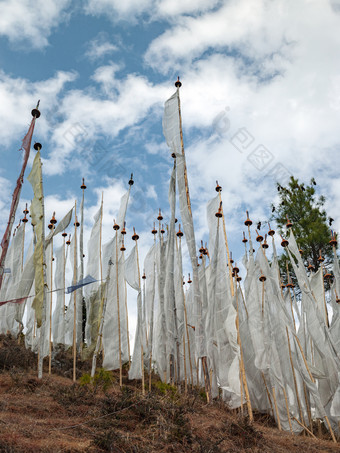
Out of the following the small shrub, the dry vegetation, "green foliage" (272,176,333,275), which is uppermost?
"green foliage" (272,176,333,275)

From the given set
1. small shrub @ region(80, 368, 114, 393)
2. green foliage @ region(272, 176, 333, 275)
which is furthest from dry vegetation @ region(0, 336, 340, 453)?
green foliage @ region(272, 176, 333, 275)

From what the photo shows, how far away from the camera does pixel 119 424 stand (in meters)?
4.74

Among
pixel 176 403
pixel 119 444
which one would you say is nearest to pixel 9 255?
pixel 176 403

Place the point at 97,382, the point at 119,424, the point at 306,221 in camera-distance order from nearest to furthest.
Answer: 1. the point at 119,424
2. the point at 97,382
3. the point at 306,221

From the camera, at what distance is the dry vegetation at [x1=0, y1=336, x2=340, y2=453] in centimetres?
395

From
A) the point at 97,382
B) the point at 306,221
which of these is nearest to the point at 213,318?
the point at 97,382

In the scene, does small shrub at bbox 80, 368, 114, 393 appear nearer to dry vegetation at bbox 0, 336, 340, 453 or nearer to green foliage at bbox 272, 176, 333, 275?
dry vegetation at bbox 0, 336, 340, 453

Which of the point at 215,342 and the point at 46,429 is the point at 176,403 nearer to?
the point at 46,429

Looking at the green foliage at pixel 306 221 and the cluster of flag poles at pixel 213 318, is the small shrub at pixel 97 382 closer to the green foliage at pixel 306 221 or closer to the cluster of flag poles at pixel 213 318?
the cluster of flag poles at pixel 213 318

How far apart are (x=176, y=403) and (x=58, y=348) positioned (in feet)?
20.0

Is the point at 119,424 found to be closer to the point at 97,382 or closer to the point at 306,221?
the point at 97,382

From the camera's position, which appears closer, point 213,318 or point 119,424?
point 119,424

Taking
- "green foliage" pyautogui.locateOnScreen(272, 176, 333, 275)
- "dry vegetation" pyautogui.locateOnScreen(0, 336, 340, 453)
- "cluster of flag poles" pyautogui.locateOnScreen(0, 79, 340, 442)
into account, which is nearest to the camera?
"dry vegetation" pyautogui.locateOnScreen(0, 336, 340, 453)

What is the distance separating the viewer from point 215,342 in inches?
284
